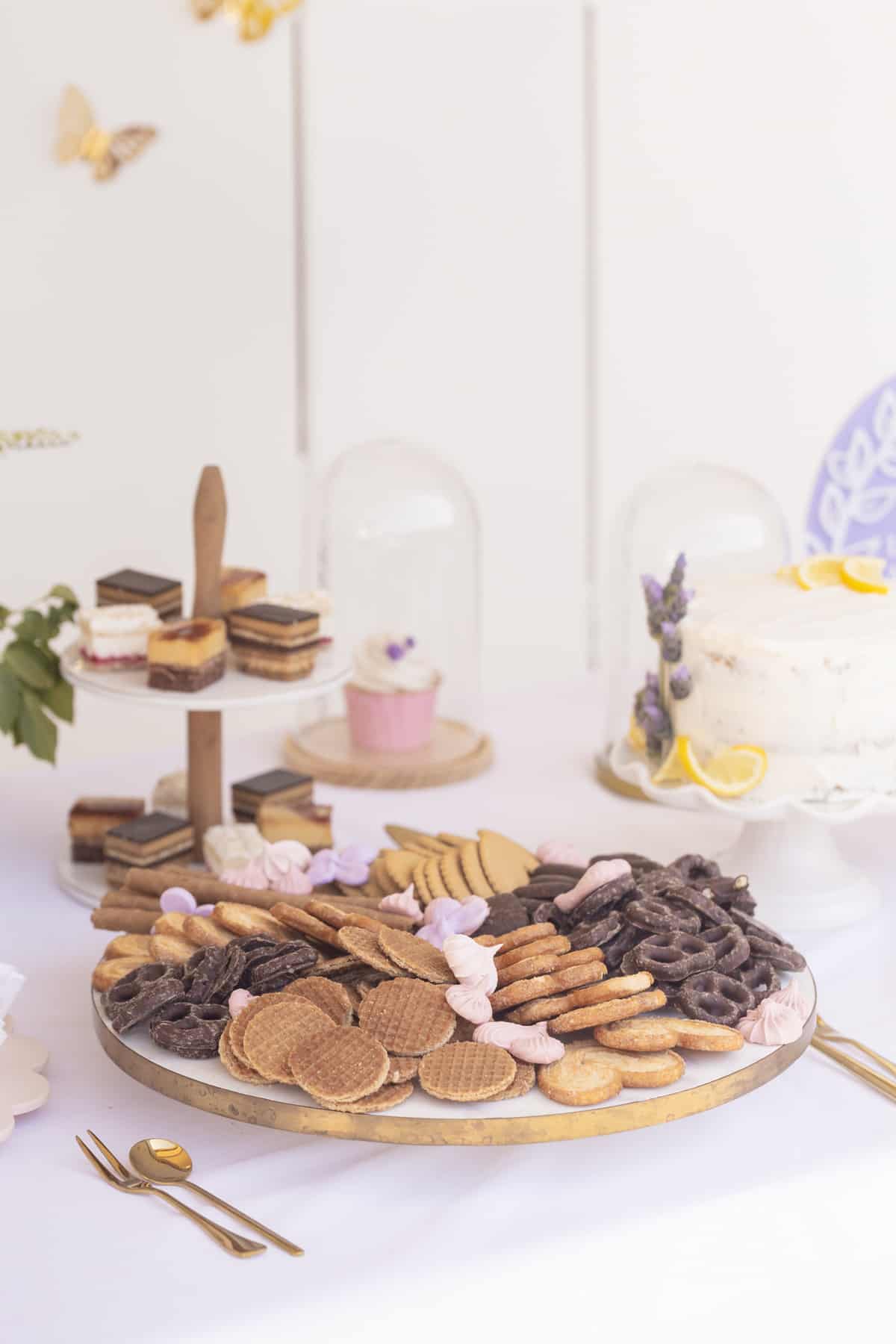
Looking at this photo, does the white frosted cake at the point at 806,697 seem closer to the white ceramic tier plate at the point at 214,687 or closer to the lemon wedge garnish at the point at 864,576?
the lemon wedge garnish at the point at 864,576

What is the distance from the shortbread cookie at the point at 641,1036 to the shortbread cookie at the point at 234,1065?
11.1 inches

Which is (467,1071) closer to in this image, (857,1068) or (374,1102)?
(374,1102)

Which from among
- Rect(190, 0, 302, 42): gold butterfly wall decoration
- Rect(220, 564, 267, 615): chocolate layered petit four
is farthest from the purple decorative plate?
Rect(220, 564, 267, 615): chocolate layered petit four

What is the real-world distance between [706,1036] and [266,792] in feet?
2.86

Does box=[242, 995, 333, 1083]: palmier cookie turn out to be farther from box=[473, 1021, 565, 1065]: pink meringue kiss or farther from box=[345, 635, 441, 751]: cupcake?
box=[345, 635, 441, 751]: cupcake

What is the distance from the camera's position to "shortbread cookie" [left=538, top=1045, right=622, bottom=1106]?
1.19 metres

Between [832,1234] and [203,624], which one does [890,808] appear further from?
[203,624]

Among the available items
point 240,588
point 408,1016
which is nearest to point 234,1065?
point 408,1016

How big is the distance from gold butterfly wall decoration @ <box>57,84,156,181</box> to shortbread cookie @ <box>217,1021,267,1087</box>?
2346 mm

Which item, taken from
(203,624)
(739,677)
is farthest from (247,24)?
(739,677)

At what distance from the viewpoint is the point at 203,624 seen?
185cm

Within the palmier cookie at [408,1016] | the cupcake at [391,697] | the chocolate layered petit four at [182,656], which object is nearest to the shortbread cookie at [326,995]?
the palmier cookie at [408,1016]

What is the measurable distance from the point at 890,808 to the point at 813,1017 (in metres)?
0.44

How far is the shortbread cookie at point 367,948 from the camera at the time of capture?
4.38 ft
